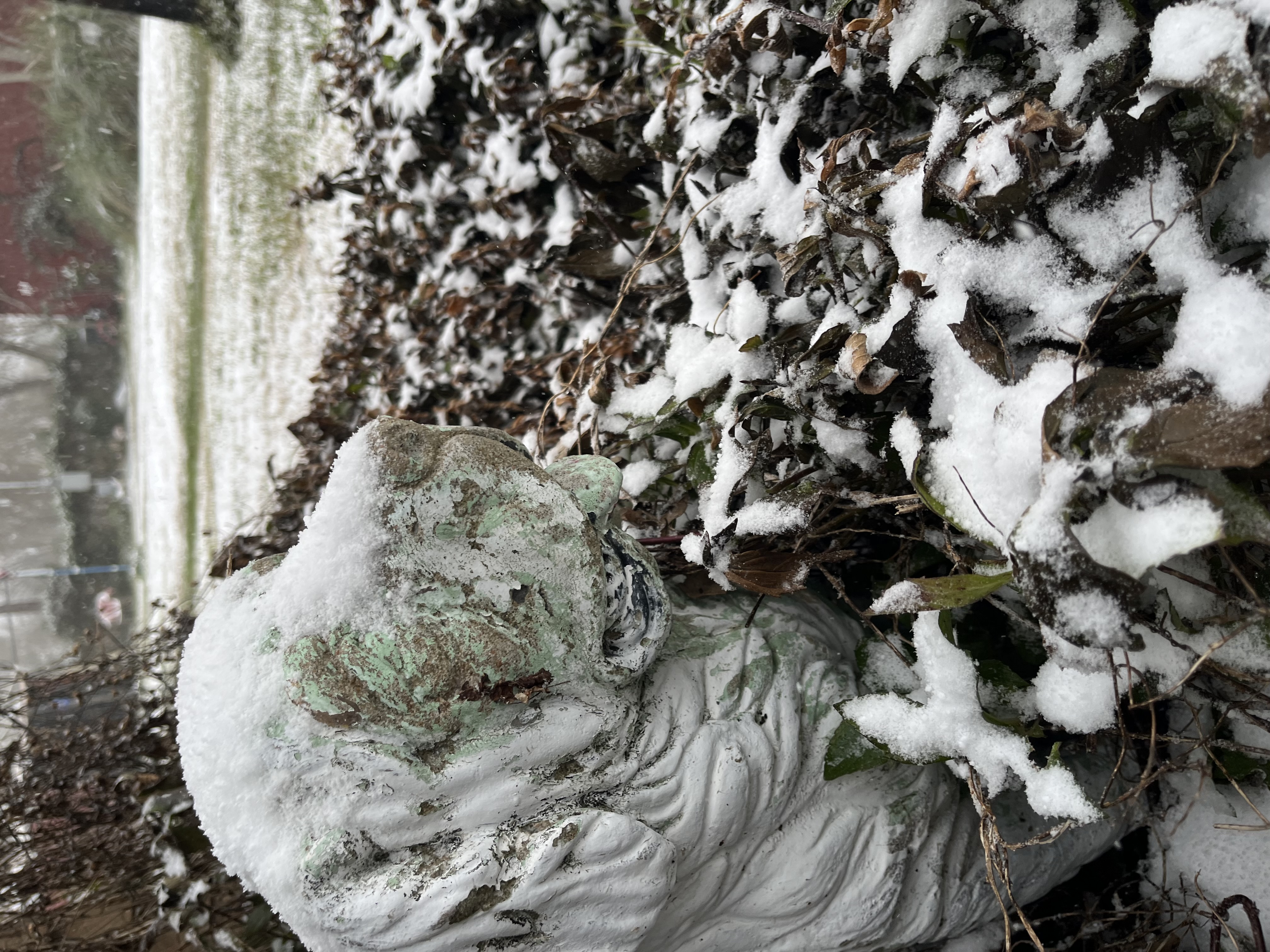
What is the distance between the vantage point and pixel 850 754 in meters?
1.13

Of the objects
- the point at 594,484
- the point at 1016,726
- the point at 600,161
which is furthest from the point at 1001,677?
the point at 600,161

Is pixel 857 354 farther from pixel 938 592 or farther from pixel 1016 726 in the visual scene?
pixel 1016 726

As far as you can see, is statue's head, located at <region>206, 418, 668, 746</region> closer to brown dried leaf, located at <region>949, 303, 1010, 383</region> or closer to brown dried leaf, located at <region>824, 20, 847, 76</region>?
brown dried leaf, located at <region>949, 303, 1010, 383</region>

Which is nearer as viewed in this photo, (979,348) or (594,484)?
(979,348)

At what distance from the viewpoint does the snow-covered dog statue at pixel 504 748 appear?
3.02ft

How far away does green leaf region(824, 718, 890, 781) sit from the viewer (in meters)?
1.12

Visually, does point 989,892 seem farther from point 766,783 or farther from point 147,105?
point 147,105

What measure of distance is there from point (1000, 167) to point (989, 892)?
3.52ft

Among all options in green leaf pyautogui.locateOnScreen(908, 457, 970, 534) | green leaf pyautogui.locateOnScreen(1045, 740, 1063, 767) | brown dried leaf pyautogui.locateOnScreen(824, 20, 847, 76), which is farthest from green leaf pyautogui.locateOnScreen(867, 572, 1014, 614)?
brown dried leaf pyautogui.locateOnScreen(824, 20, 847, 76)

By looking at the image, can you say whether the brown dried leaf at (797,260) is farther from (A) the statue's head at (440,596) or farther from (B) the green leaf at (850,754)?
(B) the green leaf at (850,754)

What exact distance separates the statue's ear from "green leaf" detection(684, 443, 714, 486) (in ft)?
0.61

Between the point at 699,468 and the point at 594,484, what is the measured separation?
263 millimetres

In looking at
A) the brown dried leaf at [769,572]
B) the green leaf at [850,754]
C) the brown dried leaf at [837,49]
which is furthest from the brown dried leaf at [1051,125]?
the green leaf at [850,754]

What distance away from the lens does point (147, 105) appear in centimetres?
715
